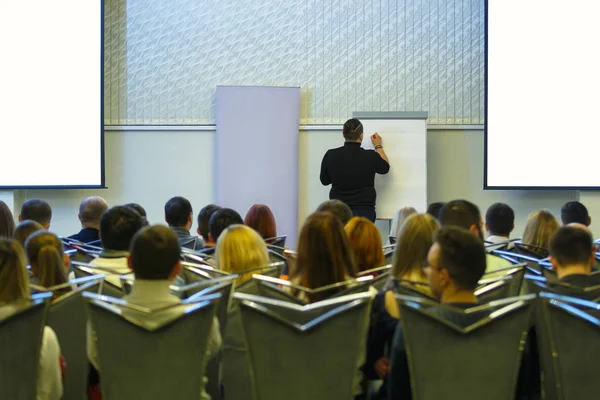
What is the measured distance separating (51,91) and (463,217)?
474 centimetres

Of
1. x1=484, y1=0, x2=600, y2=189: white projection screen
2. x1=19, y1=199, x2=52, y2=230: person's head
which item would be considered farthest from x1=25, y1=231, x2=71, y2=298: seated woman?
x1=484, y1=0, x2=600, y2=189: white projection screen

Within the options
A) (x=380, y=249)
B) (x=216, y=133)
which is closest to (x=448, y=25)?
(x=216, y=133)

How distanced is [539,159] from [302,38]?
2470 mm

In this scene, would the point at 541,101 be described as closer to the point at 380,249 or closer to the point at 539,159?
the point at 539,159

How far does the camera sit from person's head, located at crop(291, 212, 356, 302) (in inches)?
110

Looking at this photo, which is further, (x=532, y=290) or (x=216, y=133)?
(x=216, y=133)

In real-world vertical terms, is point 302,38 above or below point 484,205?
above

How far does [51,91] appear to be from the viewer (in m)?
7.32

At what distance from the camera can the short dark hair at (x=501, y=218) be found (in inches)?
179

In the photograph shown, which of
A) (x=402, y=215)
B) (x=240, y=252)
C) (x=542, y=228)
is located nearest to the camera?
(x=240, y=252)

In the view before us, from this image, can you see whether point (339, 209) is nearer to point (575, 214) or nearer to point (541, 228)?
point (541, 228)

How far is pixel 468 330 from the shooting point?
2.18 meters

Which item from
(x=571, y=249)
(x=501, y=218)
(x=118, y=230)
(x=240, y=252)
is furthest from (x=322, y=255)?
(x=501, y=218)

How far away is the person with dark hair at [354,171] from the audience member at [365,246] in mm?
3339
